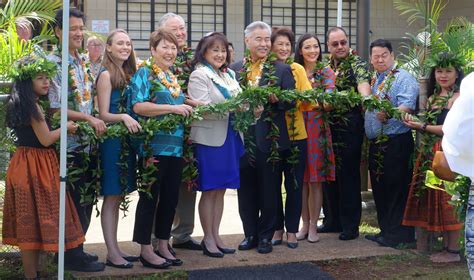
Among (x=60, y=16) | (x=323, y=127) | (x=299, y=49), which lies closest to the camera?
(x=60, y=16)

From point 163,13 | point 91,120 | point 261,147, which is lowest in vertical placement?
point 261,147

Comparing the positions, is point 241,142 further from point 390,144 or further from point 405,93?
point 405,93

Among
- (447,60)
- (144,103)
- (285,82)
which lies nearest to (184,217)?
(144,103)

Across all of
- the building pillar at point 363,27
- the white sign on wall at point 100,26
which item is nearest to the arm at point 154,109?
the building pillar at point 363,27

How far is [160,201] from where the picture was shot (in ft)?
20.1

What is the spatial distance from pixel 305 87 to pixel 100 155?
2.04 m

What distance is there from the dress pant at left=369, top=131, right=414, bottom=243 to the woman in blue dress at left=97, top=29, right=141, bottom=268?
2.46 metres

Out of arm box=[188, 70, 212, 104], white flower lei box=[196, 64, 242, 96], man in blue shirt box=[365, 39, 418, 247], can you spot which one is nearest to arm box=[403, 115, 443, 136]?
man in blue shirt box=[365, 39, 418, 247]

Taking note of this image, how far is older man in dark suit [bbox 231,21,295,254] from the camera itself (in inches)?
261

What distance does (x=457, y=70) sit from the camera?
6.43 metres

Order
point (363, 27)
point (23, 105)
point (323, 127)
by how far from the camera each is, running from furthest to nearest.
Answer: point (363, 27)
point (323, 127)
point (23, 105)

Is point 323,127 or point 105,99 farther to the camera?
point 323,127

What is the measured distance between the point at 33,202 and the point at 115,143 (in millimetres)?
844

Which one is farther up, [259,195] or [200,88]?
[200,88]
